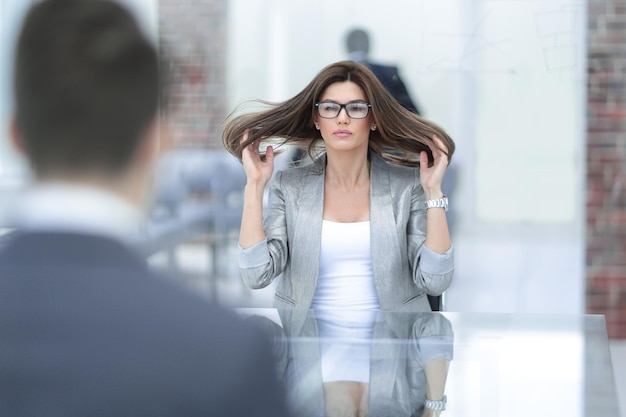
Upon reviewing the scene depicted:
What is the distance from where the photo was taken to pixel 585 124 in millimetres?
4773

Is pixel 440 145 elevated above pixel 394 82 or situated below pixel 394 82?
below

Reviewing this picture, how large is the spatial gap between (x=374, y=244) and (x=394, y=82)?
1903 mm

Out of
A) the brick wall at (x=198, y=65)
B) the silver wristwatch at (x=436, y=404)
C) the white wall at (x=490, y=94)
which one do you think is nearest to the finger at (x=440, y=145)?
the silver wristwatch at (x=436, y=404)

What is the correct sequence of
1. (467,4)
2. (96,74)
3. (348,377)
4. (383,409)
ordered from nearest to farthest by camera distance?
(96,74) → (383,409) → (348,377) → (467,4)

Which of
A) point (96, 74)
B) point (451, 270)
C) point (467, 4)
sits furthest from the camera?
point (467, 4)

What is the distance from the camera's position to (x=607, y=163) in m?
4.81

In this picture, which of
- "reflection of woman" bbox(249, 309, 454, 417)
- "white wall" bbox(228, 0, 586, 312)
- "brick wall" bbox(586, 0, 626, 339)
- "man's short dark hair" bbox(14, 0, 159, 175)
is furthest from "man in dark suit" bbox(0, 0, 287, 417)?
"brick wall" bbox(586, 0, 626, 339)

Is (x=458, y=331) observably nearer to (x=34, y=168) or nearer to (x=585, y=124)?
(x=34, y=168)

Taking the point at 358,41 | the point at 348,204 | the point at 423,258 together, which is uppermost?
the point at 358,41

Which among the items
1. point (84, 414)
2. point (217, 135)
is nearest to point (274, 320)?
point (84, 414)

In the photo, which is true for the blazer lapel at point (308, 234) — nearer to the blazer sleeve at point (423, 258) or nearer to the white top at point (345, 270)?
the white top at point (345, 270)

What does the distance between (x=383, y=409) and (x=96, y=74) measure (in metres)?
0.92

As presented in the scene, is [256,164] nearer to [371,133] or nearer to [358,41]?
[371,133]

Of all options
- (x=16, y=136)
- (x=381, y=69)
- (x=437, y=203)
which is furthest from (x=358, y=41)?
(x=16, y=136)
